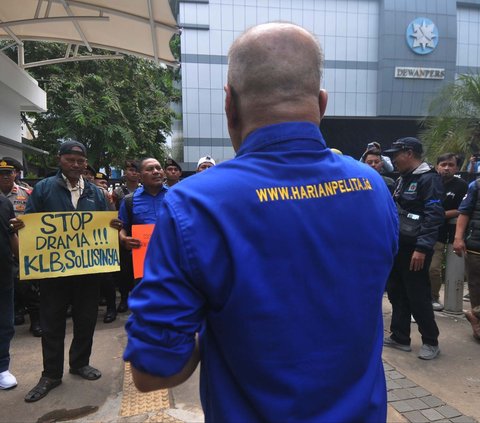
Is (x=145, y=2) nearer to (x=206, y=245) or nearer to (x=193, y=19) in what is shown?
(x=206, y=245)

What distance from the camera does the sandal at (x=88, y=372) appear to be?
3549mm

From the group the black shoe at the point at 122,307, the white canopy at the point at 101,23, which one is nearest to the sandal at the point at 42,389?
the black shoe at the point at 122,307

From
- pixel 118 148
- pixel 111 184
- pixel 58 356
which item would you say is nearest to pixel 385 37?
pixel 118 148

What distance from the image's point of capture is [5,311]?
3400mm

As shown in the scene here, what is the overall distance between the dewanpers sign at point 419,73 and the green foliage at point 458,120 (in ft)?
53.8

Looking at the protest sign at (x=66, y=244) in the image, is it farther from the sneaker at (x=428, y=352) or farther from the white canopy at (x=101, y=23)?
the sneaker at (x=428, y=352)

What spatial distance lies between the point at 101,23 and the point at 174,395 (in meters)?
5.18

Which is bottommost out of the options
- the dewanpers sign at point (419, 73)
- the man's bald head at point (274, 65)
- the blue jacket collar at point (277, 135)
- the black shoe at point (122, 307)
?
the black shoe at point (122, 307)

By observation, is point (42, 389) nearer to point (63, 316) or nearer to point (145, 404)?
point (63, 316)

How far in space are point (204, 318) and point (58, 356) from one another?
2.93 m

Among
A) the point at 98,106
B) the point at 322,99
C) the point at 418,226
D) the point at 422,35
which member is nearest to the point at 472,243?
the point at 418,226

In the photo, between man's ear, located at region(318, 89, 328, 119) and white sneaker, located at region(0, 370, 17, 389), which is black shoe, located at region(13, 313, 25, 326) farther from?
man's ear, located at region(318, 89, 328, 119)

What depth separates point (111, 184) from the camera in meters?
9.30

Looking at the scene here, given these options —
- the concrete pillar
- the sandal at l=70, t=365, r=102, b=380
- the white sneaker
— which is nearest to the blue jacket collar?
the sandal at l=70, t=365, r=102, b=380
